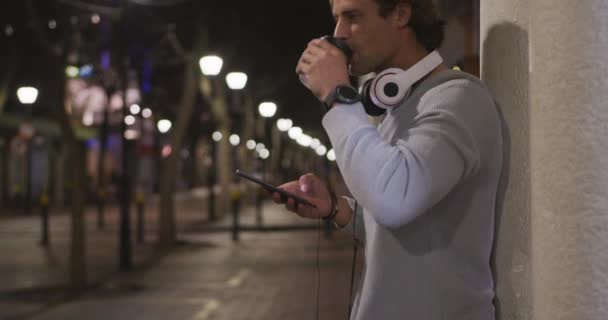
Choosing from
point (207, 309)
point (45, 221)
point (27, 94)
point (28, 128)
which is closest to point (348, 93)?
point (207, 309)

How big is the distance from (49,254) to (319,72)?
18637 mm

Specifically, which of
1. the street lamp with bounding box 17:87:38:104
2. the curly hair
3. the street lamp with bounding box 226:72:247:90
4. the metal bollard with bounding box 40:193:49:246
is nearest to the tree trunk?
the metal bollard with bounding box 40:193:49:246

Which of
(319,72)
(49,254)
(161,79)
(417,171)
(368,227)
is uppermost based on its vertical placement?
(161,79)

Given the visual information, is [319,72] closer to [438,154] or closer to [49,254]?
[438,154]

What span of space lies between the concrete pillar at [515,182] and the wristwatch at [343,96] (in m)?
0.39

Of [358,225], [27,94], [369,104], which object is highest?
[27,94]

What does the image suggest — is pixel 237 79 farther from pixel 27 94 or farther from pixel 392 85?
pixel 392 85

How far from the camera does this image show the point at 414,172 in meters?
1.72

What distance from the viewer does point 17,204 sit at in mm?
38531

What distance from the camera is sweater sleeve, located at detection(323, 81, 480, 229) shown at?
172 centimetres

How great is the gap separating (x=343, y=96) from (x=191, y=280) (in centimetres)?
1324

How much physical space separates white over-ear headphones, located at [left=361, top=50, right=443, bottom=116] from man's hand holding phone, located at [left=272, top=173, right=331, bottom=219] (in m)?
0.40

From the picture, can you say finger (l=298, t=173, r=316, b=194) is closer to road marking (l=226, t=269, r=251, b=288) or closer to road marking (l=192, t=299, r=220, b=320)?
road marking (l=192, t=299, r=220, b=320)

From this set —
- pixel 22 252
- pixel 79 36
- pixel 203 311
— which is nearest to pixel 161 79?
pixel 79 36
